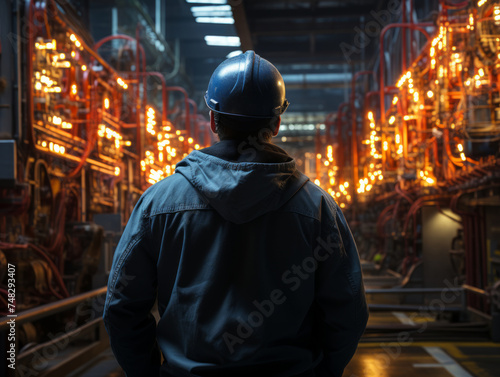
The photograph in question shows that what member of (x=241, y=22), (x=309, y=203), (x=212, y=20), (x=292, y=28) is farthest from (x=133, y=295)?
(x=212, y=20)

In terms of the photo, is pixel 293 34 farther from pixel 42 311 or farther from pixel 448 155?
pixel 448 155

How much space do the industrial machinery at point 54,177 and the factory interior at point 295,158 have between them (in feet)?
0.10

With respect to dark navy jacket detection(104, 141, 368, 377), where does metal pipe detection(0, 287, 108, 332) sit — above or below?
below

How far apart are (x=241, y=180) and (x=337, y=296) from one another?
48cm

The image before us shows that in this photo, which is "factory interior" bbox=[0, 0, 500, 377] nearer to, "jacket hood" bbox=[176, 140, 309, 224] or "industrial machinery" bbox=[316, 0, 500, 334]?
"industrial machinery" bbox=[316, 0, 500, 334]

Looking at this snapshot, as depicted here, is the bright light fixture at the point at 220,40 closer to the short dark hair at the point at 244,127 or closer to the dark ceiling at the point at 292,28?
the dark ceiling at the point at 292,28

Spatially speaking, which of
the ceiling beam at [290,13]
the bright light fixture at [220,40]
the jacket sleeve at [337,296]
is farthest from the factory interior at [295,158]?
the jacket sleeve at [337,296]

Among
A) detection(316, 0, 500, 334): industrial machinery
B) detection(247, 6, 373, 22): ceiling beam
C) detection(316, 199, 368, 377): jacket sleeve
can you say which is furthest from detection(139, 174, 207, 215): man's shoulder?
detection(316, 0, 500, 334): industrial machinery

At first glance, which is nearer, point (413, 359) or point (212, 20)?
point (413, 359)

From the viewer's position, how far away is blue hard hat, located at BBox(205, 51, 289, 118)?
198 cm

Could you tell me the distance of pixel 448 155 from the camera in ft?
33.7

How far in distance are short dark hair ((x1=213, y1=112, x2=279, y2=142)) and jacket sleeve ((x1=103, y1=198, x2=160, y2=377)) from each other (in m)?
0.35

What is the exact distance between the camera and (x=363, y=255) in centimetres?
2428

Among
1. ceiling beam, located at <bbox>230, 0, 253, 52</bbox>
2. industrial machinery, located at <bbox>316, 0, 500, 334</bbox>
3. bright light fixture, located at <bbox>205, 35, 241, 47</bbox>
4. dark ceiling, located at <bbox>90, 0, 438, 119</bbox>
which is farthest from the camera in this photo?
bright light fixture, located at <bbox>205, 35, 241, 47</bbox>
